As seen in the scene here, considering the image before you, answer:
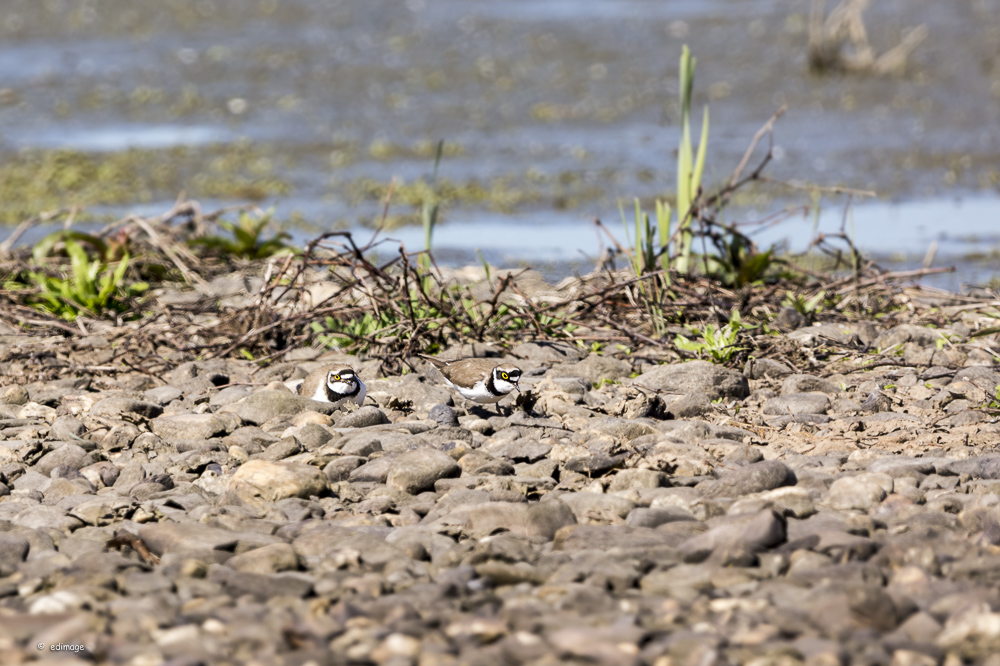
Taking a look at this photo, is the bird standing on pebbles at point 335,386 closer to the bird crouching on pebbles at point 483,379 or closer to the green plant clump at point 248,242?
the bird crouching on pebbles at point 483,379

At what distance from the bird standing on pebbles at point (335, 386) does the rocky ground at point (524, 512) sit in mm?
51

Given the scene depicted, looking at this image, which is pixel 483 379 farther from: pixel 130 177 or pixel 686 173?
pixel 130 177

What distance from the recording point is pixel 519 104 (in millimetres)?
11891

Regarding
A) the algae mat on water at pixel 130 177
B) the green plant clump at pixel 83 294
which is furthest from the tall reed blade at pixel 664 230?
the algae mat on water at pixel 130 177

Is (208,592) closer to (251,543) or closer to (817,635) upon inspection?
(251,543)

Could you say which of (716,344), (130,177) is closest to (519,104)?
(130,177)

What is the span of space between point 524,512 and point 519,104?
9286 mm

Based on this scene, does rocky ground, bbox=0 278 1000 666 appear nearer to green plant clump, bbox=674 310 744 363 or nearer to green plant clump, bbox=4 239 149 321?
green plant clump, bbox=674 310 744 363

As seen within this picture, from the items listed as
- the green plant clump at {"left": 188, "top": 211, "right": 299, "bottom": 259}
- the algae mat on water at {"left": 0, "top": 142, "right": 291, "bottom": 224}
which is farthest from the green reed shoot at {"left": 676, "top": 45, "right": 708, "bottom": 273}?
the algae mat on water at {"left": 0, "top": 142, "right": 291, "bottom": 224}

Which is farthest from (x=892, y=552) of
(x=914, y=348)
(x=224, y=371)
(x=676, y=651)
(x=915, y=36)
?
(x=915, y=36)

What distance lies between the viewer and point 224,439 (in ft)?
12.7

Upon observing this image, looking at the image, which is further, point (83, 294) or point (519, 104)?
point (519, 104)

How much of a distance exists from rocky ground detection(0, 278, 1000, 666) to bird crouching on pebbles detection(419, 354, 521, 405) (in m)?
0.14

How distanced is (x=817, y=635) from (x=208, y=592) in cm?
148
